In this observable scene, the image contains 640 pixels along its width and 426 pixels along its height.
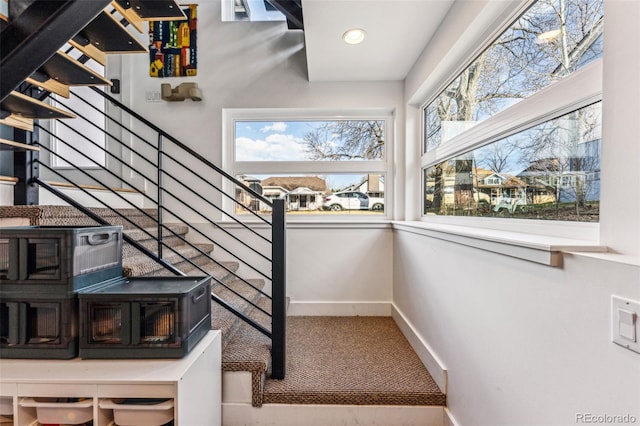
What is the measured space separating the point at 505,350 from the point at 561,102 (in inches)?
35.6

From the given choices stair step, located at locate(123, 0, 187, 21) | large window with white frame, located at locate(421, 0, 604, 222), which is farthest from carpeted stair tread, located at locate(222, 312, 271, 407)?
stair step, located at locate(123, 0, 187, 21)

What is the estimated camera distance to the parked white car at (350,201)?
8.74ft

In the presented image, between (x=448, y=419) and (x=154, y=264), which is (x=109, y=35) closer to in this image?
(x=154, y=264)

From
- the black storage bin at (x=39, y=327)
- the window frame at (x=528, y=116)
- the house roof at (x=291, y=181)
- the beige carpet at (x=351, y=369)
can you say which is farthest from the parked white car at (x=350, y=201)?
the black storage bin at (x=39, y=327)

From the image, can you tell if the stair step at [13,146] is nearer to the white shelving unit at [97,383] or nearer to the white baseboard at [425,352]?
the white shelving unit at [97,383]

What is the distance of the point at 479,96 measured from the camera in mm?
1532

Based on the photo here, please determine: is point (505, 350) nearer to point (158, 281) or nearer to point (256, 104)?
point (158, 281)

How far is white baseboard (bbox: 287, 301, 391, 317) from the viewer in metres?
2.55

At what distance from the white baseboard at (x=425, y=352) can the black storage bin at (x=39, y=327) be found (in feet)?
5.49

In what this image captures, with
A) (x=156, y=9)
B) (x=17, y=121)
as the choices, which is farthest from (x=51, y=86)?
(x=156, y=9)

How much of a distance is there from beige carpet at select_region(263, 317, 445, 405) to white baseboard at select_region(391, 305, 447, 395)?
0.11ft

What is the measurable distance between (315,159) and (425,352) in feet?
5.84

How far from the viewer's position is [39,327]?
1.04 meters

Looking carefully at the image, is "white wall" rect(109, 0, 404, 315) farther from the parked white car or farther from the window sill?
the window sill
